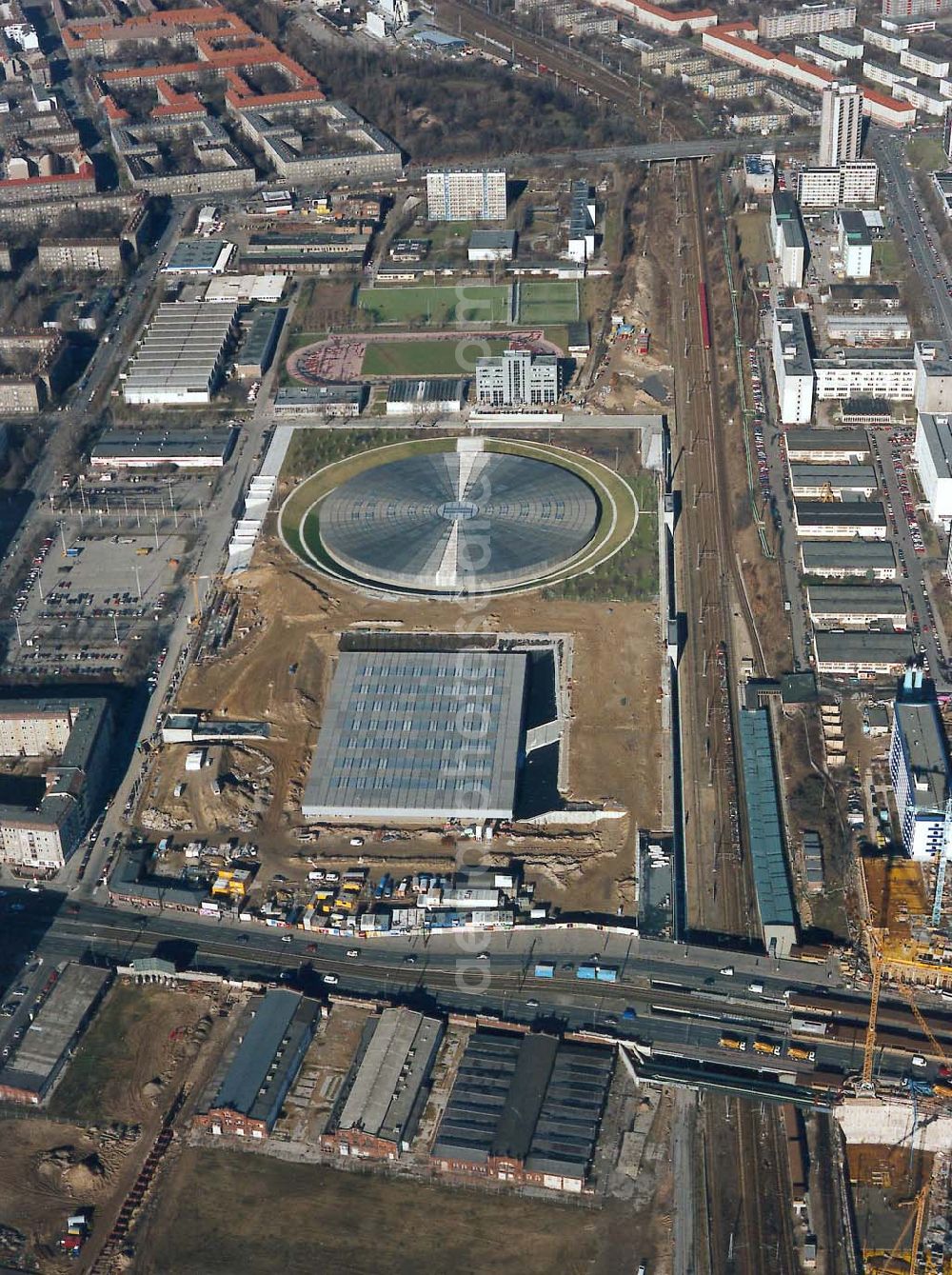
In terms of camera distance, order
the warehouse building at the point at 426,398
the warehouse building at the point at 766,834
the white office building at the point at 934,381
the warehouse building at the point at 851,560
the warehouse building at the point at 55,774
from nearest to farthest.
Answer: the warehouse building at the point at 766,834 < the warehouse building at the point at 55,774 < the warehouse building at the point at 851,560 < the white office building at the point at 934,381 < the warehouse building at the point at 426,398

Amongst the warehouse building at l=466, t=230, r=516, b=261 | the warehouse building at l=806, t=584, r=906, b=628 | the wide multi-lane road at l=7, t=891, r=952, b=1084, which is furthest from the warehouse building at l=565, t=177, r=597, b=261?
the wide multi-lane road at l=7, t=891, r=952, b=1084

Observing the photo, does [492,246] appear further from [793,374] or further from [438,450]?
[793,374]

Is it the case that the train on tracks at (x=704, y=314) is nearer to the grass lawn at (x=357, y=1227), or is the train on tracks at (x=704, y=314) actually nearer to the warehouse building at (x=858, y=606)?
the warehouse building at (x=858, y=606)

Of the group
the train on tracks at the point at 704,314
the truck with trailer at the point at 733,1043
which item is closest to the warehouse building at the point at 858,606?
the truck with trailer at the point at 733,1043

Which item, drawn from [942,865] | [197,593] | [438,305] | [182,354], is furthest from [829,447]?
[182,354]

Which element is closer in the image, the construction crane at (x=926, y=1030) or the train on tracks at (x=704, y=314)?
the construction crane at (x=926, y=1030)

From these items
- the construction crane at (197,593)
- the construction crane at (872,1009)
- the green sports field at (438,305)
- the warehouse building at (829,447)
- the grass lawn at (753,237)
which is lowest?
the green sports field at (438,305)

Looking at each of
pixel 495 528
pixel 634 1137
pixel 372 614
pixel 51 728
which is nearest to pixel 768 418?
pixel 495 528
